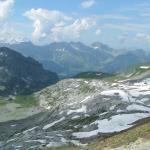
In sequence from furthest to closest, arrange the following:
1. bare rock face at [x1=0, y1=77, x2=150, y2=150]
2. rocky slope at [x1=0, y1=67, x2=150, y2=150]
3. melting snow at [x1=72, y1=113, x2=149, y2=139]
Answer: melting snow at [x1=72, y1=113, x2=149, y2=139]
bare rock face at [x1=0, y1=77, x2=150, y2=150]
rocky slope at [x1=0, y1=67, x2=150, y2=150]

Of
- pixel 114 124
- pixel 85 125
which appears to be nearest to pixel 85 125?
pixel 85 125

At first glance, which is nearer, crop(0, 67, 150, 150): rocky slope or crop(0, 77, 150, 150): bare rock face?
crop(0, 67, 150, 150): rocky slope

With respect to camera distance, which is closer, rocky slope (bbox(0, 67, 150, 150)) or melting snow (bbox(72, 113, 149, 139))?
rocky slope (bbox(0, 67, 150, 150))

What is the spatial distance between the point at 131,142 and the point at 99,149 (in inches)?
307

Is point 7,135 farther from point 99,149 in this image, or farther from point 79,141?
point 99,149

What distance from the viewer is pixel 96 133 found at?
488ft

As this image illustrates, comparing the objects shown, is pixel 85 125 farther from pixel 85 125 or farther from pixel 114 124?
pixel 114 124

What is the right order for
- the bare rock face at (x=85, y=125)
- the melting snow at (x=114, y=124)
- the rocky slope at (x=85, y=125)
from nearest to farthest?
the rocky slope at (x=85, y=125), the bare rock face at (x=85, y=125), the melting snow at (x=114, y=124)

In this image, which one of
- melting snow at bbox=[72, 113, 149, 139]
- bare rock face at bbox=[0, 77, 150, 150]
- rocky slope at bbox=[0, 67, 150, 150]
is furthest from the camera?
melting snow at bbox=[72, 113, 149, 139]

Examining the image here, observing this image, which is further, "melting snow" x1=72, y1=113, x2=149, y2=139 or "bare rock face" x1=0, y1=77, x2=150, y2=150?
"melting snow" x1=72, y1=113, x2=149, y2=139

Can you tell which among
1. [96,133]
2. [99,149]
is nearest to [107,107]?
[96,133]

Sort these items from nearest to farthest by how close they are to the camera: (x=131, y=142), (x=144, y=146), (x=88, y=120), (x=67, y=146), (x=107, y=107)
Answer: (x=144, y=146)
(x=131, y=142)
(x=67, y=146)
(x=88, y=120)
(x=107, y=107)

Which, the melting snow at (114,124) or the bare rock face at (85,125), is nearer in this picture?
the bare rock face at (85,125)

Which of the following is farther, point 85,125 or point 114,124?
point 85,125
